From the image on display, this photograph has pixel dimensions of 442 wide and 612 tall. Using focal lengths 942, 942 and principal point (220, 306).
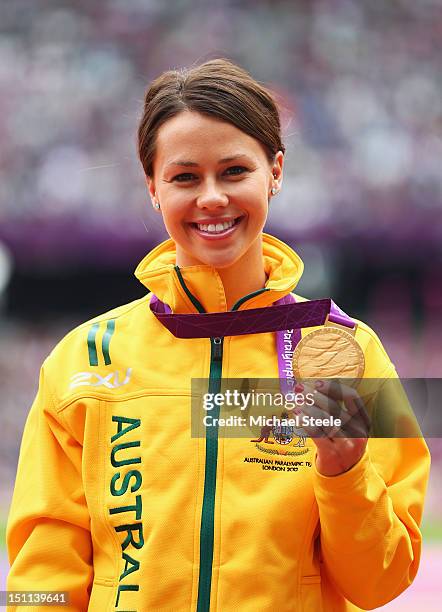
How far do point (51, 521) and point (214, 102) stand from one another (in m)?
0.77

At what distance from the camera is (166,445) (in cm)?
156

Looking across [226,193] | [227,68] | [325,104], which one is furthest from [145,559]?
[325,104]

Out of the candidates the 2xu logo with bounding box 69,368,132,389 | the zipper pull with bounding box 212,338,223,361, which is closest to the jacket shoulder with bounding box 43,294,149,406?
the 2xu logo with bounding box 69,368,132,389

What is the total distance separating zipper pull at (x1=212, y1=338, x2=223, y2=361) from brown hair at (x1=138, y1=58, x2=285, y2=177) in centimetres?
35

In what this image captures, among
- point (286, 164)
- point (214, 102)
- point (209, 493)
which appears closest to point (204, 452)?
point (209, 493)

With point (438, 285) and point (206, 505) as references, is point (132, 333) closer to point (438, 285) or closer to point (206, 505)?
point (206, 505)

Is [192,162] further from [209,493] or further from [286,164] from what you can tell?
[286,164]

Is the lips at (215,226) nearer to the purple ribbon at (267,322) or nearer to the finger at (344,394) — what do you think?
the purple ribbon at (267,322)

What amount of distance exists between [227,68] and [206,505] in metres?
0.78

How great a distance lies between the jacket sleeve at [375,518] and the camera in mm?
1463

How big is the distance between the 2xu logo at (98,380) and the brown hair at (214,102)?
0.39 meters

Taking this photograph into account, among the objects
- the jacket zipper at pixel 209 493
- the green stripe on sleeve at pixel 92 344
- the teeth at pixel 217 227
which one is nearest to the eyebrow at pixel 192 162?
the teeth at pixel 217 227

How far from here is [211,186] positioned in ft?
5.27

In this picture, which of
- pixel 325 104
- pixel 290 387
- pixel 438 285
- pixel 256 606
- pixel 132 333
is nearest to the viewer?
pixel 256 606
